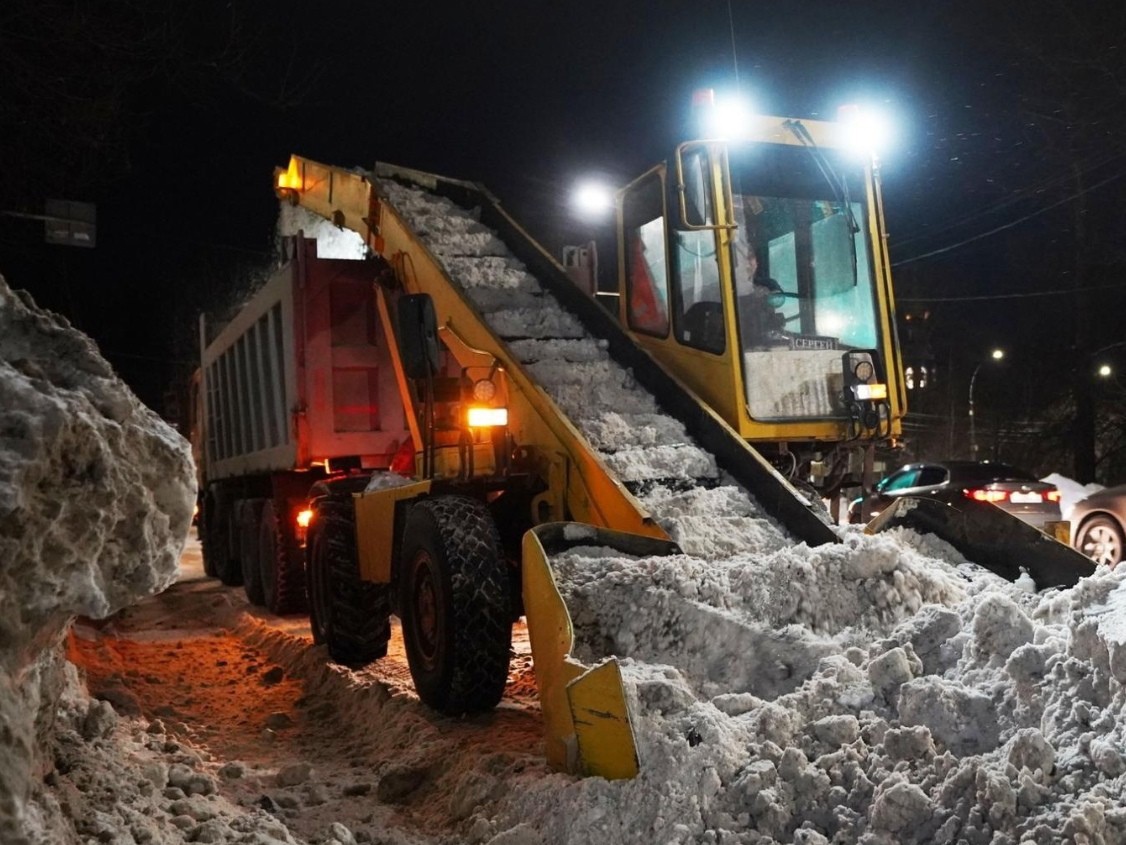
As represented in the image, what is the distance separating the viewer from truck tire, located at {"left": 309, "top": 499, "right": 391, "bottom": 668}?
6773mm

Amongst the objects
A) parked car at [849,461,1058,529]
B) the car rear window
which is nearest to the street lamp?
parked car at [849,461,1058,529]

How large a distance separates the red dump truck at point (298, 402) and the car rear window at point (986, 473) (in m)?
6.96

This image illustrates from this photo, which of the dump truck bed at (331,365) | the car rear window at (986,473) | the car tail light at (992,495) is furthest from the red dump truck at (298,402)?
the car rear window at (986,473)

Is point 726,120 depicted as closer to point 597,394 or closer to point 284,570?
point 597,394

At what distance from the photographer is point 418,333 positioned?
5.51 meters

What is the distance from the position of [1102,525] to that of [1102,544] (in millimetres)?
220

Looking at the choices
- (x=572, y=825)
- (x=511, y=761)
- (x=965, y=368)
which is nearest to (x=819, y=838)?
(x=572, y=825)

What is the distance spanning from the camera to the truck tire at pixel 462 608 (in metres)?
4.73

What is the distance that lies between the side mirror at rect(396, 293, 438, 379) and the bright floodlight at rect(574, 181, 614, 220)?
5.70 feet

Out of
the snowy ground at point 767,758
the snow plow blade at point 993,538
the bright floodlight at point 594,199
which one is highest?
the bright floodlight at point 594,199

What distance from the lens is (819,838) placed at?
2863 mm

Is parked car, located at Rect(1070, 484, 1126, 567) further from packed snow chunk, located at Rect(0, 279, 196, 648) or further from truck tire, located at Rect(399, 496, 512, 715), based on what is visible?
packed snow chunk, located at Rect(0, 279, 196, 648)

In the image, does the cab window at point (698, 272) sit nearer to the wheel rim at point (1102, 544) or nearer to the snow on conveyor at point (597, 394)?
the snow on conveyor at point (597, 394)

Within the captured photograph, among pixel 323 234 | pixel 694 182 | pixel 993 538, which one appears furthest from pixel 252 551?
pixel 993 538
